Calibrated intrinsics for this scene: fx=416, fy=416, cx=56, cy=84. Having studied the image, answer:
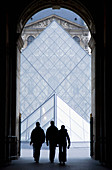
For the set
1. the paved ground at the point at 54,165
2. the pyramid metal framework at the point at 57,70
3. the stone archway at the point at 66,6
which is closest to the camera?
the paved ground at the point at 54,165

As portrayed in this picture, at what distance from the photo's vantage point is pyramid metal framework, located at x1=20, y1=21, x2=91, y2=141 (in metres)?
32.8

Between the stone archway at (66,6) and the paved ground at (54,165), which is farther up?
the stone archway at (66,6)

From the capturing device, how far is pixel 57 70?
34.3 meters

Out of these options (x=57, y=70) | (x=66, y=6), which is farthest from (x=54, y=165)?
(x=57, y=70)

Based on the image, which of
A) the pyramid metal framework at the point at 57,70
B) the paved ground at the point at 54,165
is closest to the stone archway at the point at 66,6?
the paved ground at the point at 54,165

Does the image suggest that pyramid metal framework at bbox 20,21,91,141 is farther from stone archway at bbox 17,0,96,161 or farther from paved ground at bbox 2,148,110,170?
paved ground at bbox 2,148,110,170

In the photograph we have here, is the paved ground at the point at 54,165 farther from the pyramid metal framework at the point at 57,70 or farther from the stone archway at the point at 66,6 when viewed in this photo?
the pyramid metal framework at the point at 57,70

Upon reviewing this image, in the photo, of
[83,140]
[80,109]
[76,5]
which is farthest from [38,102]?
[76,5]

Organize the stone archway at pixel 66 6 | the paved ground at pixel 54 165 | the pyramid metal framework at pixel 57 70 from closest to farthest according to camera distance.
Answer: the paved ground at pixel 54 165 < the stone archway at pixel 66 6 < the pyramid metal framework at pixel 57 70

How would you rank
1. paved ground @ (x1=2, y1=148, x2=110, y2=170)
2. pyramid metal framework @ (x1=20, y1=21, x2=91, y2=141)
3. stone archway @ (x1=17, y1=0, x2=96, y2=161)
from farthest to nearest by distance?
pyramid metal framework @ (x1=20, y1=21, x2=91, y2=141), stone archway @ (x1=17, y1=0, x2=96, y2=161), paved ground @ (x1=2, y1=148, x2=110, y2=170)

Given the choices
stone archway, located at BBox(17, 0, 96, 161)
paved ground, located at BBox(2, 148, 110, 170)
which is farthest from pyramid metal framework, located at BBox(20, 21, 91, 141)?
paved ground, located at BBox(2, 148, 110, 170)

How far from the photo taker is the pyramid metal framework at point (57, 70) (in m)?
32.8
